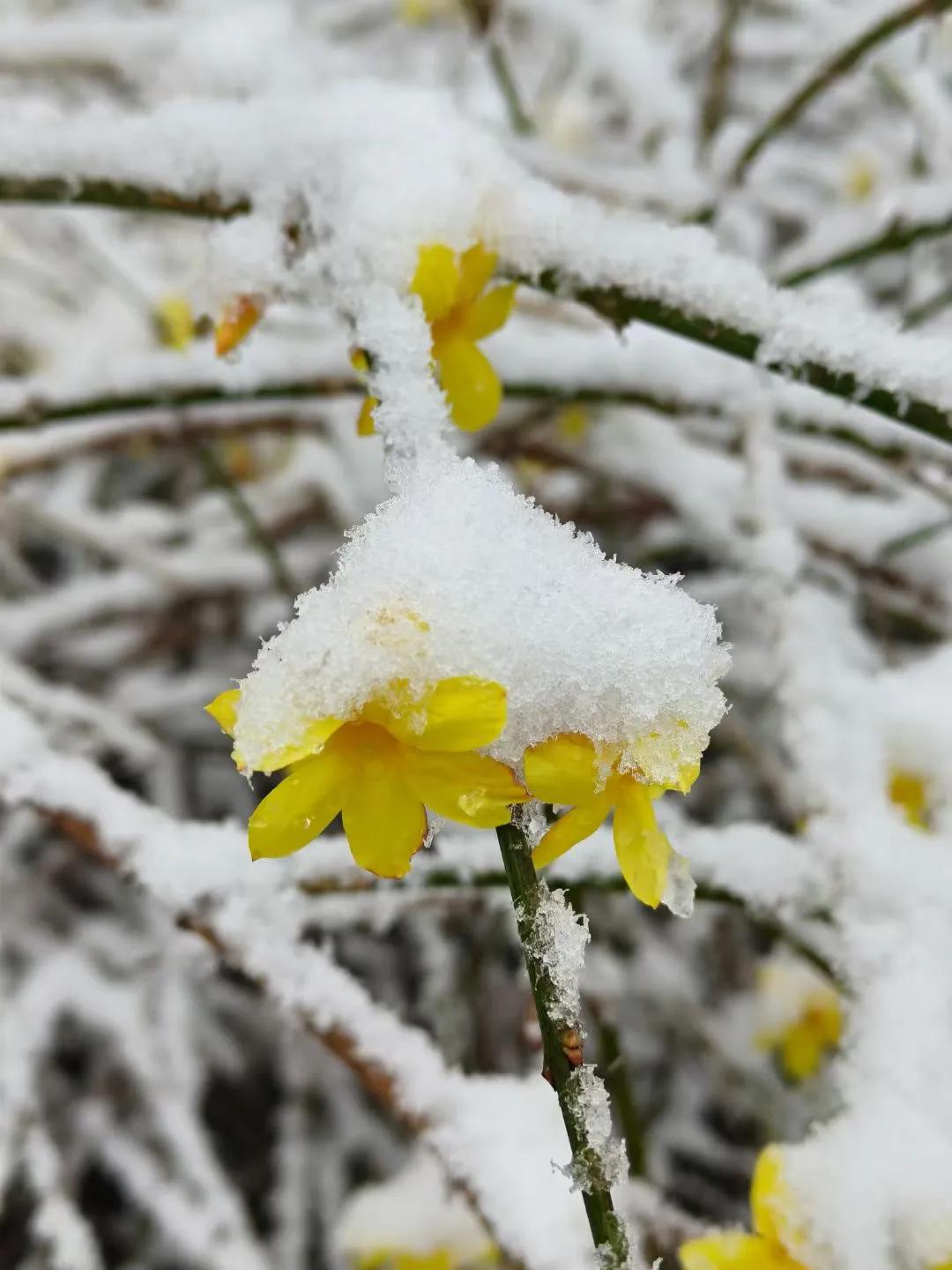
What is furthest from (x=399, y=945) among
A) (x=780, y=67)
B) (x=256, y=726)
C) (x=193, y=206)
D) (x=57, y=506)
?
(x=780, y=67)

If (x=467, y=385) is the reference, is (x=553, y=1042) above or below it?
below

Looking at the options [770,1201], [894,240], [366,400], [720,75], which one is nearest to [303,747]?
[366,400]

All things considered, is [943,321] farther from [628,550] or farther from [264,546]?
[264,546]

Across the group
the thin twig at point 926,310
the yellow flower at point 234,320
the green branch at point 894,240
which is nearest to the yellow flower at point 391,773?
the yellow flower at point 234,320

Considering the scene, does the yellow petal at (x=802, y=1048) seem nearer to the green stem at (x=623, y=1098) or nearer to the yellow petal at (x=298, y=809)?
the green stem at (x=623, y=1098)

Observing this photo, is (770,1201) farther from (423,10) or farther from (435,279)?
(423,10)

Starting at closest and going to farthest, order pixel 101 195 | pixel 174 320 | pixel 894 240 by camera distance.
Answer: pixel 101 195 < pixel 894 240 < pixel 174 320
